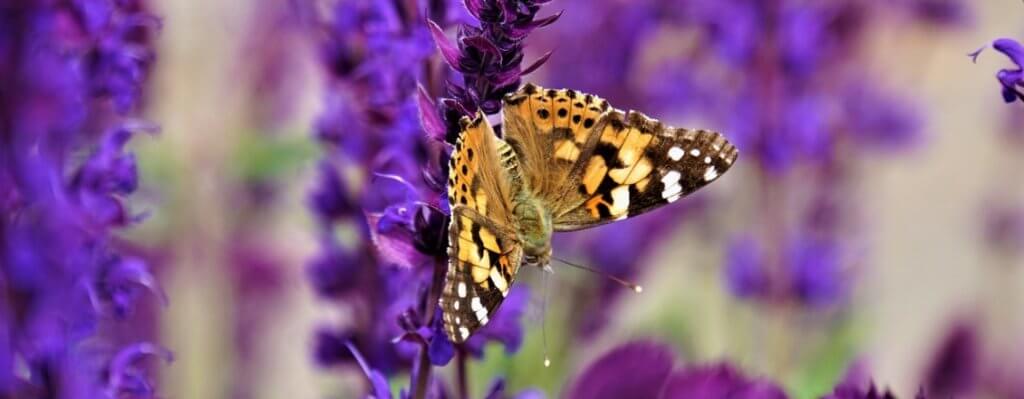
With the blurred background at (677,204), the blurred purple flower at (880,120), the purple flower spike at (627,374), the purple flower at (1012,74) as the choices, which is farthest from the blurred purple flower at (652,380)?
the blurred purple flower at (880,120)

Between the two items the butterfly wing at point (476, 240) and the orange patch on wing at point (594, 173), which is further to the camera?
the orange patch on wing at point (594, 173)

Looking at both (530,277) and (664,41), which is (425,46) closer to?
(530,277)

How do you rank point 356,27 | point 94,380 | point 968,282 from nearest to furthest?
point 94,380
point 356,27
point 968,282

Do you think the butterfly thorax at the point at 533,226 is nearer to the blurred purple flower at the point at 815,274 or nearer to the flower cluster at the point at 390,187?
the flower cluster at the point at 390,187

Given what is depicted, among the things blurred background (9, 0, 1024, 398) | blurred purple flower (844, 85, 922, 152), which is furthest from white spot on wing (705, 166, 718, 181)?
blurred purple flower (844, 85, 922, 152)

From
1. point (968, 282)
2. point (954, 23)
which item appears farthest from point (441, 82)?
point (968, 282)

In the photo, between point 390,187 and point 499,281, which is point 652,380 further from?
point 390,187

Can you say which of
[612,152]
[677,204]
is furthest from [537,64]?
[677,204]
